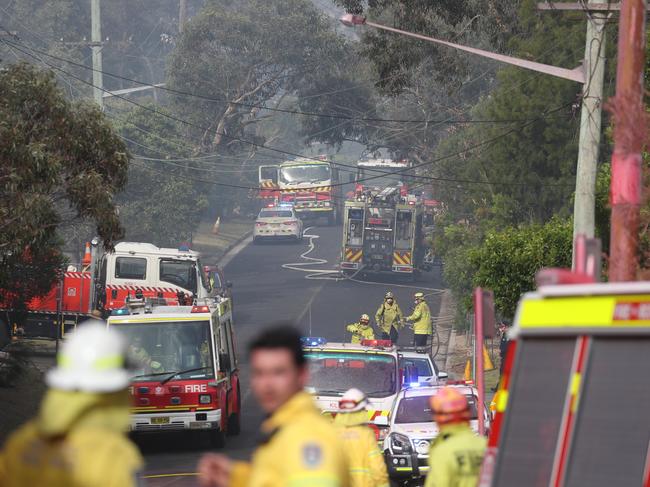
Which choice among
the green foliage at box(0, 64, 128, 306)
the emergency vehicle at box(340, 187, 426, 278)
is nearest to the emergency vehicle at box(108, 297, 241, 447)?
the green foliage at box(0, 64, 128, 306)

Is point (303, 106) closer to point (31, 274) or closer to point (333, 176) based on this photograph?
point (333, 176)

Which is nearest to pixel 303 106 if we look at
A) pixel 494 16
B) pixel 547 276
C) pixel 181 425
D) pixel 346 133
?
pixel 346 133

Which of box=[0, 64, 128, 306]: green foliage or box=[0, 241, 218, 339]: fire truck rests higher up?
box=[0, 64, 128, 306]: green foliage

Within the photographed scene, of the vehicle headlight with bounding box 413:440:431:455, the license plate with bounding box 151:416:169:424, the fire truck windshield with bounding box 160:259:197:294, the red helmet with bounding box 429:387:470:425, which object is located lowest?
the license plate with bounding box 151:416:169:424

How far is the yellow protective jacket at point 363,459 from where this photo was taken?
797 cm

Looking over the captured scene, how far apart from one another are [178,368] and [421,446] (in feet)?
17.0

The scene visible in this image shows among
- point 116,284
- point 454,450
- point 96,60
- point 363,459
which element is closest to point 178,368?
point 116,284

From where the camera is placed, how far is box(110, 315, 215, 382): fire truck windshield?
19562 millimetres

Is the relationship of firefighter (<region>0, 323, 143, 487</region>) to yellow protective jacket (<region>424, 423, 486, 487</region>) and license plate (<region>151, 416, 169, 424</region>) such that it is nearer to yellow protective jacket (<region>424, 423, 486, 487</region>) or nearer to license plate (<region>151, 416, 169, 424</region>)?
yellow protective jacket (<region>424, 423, 486, 487</region>)

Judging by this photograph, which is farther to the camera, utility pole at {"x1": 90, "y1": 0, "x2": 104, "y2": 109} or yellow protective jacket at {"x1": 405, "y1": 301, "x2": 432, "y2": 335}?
utility pole at {"x1": 90, "y1": 0, "x2": 104, "y2": 109}

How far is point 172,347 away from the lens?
1977 cm

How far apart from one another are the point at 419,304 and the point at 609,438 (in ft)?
68.9

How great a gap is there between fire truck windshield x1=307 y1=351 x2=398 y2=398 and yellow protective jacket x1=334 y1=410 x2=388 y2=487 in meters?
10.3

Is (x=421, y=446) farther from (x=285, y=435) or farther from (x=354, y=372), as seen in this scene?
(x=285, y=435)
